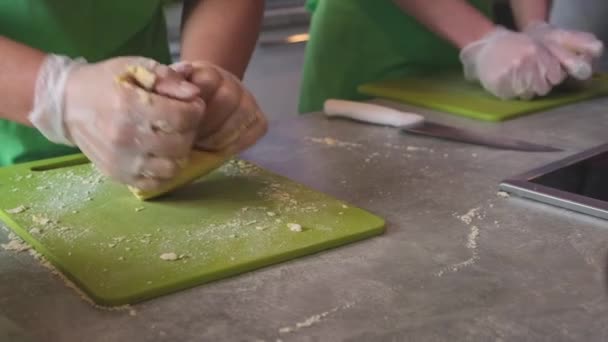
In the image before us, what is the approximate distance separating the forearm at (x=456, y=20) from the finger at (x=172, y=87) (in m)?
0.66

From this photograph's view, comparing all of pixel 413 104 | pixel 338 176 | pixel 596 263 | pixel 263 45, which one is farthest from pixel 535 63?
pixel 263 45

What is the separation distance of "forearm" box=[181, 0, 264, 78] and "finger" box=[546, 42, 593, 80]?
1.52 ft

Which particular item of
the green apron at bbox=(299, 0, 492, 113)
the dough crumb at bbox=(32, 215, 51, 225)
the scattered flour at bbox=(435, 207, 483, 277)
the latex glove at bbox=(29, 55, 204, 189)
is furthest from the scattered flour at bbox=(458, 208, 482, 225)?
the green apron at bbox=(299, 0, 492, 113)

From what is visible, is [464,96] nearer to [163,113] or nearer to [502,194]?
[502,194]

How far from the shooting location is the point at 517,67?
3.80ft

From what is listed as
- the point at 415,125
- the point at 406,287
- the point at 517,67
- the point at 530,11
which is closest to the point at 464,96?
the point at 517,67

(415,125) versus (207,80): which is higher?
(207,80)

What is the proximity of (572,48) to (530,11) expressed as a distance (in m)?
0.20

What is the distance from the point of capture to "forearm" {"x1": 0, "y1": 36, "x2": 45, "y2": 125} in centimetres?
76

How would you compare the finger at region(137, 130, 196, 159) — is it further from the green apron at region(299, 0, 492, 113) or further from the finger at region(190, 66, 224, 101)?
the green apron at region(299, 0, 492, 113)

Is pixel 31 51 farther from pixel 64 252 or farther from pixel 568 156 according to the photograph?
pixel 568 156

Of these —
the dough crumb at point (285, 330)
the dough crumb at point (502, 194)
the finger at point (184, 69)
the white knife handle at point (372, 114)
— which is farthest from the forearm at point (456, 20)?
the dough crumb at point (285, 330)

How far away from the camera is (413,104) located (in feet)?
3.90

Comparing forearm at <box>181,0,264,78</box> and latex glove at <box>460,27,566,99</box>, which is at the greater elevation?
forearm at <box>181,0,264,78</box>
